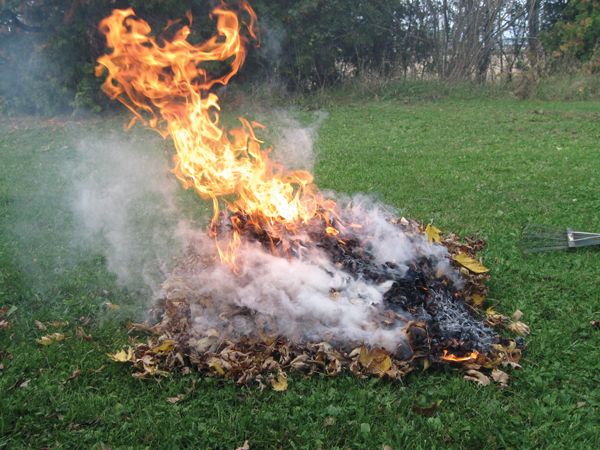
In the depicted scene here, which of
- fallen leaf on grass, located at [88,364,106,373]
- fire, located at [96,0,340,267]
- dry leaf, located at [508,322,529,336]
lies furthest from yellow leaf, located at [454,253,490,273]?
fallen leaf on grass, located at [88,364,106,373]

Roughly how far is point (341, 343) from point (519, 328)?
150cm

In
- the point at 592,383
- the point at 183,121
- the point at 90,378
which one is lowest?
the point at 592,383

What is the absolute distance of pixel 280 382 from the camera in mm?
3867

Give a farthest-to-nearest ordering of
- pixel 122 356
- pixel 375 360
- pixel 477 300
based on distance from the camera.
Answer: pixel 477 300, pixel 122 356, pixel 375 360

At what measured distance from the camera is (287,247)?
4.79 metres

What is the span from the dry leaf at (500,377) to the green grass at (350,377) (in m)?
0.07

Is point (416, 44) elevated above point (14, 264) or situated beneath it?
elevated above

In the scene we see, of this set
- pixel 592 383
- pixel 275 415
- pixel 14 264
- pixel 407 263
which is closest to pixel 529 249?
pixel 407 263

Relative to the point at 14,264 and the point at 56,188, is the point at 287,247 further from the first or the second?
the point at 56,188

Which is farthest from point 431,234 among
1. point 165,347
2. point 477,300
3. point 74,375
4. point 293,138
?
point 293,138

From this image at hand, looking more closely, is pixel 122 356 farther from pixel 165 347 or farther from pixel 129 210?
pixel 129 210

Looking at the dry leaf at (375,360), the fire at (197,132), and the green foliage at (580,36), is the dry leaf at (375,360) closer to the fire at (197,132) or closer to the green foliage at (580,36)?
the fire at (197,132)

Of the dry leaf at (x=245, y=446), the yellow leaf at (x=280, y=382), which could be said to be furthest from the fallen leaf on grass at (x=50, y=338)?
the dry leaf at (x=245, y=446)

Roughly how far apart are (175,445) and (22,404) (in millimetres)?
1128
